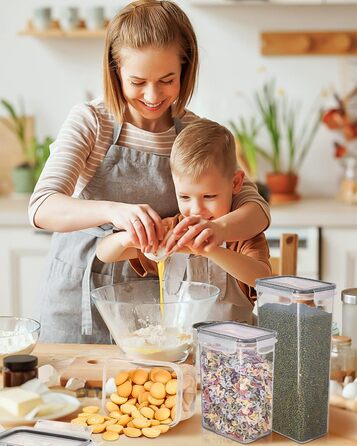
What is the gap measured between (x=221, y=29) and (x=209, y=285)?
2.50m

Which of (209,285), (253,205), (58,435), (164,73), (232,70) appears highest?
(232,70)

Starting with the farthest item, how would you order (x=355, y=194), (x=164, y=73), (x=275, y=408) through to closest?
1. (x=355, y=194)
2. (x=164, y=73)
3. (x=275, y=408)

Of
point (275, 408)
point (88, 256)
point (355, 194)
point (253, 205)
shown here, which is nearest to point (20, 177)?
point (355, 194)

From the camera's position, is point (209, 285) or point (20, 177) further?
point (20, 177)

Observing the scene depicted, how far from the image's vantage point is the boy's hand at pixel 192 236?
62.7 inches

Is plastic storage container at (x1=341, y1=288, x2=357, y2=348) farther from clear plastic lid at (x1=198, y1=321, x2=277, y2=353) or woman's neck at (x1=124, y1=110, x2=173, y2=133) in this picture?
woman's neck at (x1=124, y1=110, x2=173, y2=133)

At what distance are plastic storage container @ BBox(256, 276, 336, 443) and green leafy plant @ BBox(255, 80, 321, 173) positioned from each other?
2616 millimetres

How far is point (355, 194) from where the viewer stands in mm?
3777

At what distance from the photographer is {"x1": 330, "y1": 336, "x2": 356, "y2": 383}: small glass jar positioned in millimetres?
1522

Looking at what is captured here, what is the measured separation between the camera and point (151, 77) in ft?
5.87

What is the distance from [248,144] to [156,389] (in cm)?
258

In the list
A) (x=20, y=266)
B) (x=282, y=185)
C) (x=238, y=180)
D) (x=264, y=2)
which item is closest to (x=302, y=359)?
(x=238, y=180)

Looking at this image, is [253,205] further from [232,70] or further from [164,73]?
[232,70]

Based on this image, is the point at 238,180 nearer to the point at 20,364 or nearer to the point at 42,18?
the point at 20,364
